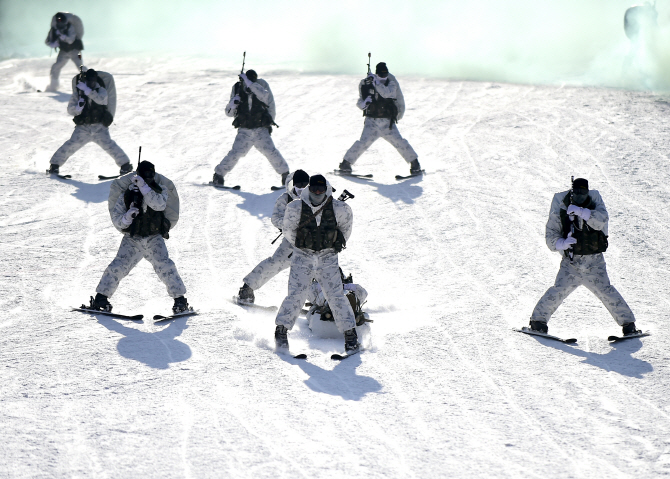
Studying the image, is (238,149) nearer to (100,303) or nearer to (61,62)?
(100,303)

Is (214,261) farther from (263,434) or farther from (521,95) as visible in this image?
(521,95)

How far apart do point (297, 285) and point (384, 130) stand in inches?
247

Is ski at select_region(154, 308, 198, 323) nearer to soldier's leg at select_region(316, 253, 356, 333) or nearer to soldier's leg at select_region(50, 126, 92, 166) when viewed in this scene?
soldier's leg at select_region(316, 253, 356, 333)

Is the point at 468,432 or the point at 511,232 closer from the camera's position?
the point at 468,432

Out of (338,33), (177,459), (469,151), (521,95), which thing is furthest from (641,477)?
(338,33)

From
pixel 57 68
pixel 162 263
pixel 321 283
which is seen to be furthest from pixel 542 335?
pixel 57 68

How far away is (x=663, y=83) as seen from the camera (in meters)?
19.2

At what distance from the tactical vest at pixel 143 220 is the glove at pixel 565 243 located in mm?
3463

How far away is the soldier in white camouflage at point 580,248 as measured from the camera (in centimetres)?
711

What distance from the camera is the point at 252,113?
12.1 meters

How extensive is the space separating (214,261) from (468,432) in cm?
472

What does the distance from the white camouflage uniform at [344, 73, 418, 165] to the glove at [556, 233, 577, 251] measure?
5.77 metres

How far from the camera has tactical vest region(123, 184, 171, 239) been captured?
24.3 ft

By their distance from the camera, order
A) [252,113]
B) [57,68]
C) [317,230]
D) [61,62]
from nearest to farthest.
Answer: [317,230] < [252,113] < [61,62] < [57,68]
